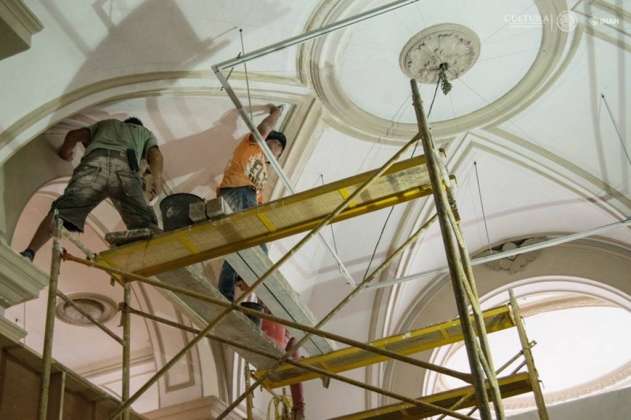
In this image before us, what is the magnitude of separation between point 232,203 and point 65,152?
1.46 meters

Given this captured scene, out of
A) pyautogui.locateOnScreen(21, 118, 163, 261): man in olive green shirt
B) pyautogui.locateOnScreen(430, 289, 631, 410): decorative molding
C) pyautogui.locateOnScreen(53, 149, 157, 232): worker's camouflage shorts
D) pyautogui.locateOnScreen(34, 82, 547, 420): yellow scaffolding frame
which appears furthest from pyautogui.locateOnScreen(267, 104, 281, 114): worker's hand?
pyautogui.locateOnScreen(430, 289, 631, 410): decorative molding

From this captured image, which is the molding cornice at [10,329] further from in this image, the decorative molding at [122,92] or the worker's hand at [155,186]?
the worker's hand at [155,186]

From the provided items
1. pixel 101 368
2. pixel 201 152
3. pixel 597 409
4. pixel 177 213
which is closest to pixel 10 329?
pixel 177 213

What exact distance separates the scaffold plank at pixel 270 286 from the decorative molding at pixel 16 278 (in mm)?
1562

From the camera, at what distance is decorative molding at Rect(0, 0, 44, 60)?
15.1 feet

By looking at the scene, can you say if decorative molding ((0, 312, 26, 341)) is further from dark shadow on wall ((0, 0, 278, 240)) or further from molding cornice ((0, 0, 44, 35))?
molding cornice ((0, 0, 44, 35))

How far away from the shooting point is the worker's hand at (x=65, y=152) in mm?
6188

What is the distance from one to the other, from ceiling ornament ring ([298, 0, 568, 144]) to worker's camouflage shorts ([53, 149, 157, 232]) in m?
2.17

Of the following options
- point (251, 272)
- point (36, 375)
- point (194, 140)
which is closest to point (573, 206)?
point (194, 140)

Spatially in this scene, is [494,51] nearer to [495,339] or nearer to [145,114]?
[145,114]

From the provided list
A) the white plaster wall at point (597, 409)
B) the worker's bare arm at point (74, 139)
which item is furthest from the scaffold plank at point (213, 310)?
the white plaster wall at point (597, 409)

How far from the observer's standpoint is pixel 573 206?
870 cm

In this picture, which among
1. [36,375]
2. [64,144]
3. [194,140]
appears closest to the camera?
[36,375]

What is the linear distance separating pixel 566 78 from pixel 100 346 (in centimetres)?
699
